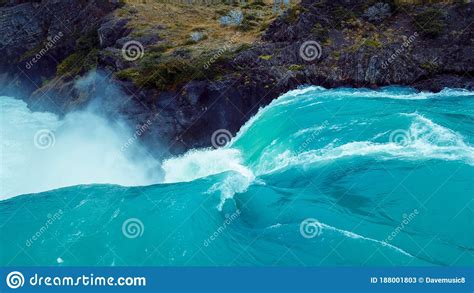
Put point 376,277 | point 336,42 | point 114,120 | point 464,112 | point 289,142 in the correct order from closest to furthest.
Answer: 1. point 376,277
2. point 289,142
3. point 464,112
4. point 114,120
5. point 336,42

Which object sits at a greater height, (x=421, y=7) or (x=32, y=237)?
(x=421, y=7)

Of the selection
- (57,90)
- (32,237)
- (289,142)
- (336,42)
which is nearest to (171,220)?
(32,237)

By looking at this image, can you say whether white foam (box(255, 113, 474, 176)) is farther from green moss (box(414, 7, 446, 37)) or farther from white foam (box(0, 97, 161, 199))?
green moss (box(414, 7, 446, 37))

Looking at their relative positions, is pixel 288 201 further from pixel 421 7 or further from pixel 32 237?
pixel 421 7

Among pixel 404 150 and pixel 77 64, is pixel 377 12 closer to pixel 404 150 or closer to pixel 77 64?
pixel 404 150

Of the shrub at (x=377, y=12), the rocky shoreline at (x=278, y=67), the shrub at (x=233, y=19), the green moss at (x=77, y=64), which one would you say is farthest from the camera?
the shrub at (x=233, y=19)

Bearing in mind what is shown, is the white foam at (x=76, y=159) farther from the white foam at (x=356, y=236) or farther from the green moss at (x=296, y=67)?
the green moss at (x=296, y=67)

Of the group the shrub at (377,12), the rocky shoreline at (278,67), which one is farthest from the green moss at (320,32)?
the shrub at (377,12)
